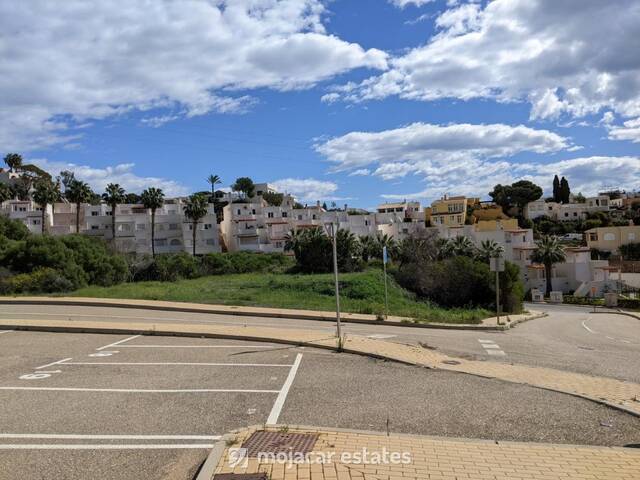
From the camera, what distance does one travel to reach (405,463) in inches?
214

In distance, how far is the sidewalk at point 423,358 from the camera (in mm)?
8656

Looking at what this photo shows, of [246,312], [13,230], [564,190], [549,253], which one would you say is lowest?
[246,312]

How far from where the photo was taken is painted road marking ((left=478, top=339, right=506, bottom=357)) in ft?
47.3

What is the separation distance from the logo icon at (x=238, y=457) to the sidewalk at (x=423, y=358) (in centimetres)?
518

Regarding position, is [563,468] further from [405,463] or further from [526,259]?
[526,259]

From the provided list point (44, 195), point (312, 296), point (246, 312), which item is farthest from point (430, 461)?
point (44, 195)

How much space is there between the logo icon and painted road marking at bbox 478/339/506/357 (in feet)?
32.5

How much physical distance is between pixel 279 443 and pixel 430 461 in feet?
5.27

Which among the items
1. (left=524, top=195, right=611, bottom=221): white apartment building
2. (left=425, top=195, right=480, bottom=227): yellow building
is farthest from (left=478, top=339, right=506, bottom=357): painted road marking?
(left=524, top=195, right=611, bottom=221): white apartment building

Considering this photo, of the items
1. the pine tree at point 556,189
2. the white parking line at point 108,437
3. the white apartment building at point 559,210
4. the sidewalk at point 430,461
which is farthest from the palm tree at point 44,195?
the pine tree at point 556,189

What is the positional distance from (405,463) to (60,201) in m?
99.4

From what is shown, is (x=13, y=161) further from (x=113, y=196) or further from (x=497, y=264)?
(x=497, y=264)

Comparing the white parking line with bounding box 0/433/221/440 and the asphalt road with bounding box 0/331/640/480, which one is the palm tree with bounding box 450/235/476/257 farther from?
the white parking line with bounding box 0/433/221/440

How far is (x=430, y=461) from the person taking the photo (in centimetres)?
552
